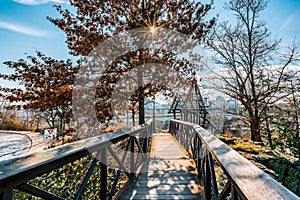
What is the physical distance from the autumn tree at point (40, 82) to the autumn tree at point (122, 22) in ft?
2.90

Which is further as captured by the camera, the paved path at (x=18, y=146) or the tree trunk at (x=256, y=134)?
the tree trunk at (x=256, y=134)

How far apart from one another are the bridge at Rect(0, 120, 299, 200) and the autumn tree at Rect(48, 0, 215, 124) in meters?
2.39

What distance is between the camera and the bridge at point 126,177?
3.04 ft

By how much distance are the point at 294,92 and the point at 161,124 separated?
10760 millimetres

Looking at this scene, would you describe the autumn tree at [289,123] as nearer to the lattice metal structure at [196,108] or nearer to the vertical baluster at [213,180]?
the lattice metal structure at [196,108]

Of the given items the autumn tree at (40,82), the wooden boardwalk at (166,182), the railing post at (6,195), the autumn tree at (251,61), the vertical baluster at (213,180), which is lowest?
the wooden boardwalk at (166,182)

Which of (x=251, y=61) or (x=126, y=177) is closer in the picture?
(x=126, y=177)

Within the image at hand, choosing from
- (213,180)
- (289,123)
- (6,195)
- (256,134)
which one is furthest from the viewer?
(256,134)

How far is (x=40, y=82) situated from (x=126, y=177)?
129 inches

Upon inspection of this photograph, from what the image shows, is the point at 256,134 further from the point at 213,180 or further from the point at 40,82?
the point at 40,82

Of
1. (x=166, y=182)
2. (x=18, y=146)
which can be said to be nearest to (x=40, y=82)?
(x=166, y=182)

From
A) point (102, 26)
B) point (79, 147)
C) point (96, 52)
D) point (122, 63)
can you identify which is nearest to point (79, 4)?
point (102, 26)

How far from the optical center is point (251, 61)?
9867mm

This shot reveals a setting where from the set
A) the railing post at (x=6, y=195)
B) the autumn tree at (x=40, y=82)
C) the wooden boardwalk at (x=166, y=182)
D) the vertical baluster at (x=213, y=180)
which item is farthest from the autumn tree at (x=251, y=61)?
the railing post at (x=6, y=195)
